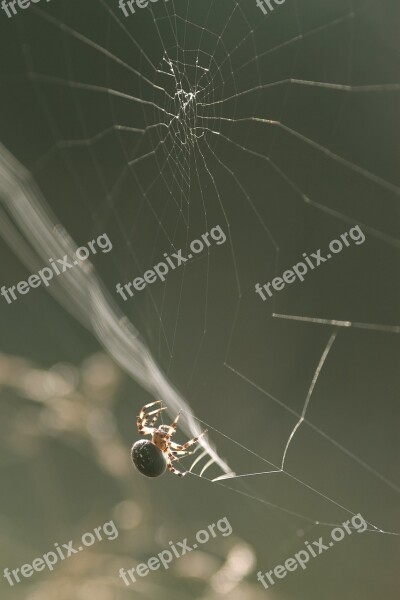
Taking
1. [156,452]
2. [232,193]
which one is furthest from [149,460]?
[232,193]

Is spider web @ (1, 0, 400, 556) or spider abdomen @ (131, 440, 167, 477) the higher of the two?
spider web @ (1, 0, 400, 556)

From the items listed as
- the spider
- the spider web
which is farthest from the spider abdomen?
the spider web

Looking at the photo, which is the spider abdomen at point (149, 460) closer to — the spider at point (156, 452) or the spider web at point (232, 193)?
the spider at point (156, 452)

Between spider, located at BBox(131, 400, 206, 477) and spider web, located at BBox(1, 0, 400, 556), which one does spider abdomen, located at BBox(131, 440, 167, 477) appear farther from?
spider web, located at BBox(1, 0, 400, 556)

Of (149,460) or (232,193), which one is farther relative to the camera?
(232,193)

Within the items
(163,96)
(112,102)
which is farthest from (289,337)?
(163,96)

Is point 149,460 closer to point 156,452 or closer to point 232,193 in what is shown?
point 156,452
